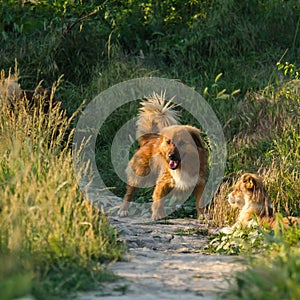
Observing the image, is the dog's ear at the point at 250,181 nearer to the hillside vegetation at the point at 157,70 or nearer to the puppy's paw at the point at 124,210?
the hillside vegetation at the point at 157,70

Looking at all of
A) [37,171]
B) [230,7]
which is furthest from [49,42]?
[37,171]

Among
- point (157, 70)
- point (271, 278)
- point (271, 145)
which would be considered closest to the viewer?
point (271, 278)

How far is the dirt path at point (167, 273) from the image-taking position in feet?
14.2

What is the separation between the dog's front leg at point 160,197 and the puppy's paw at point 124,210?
439 mm

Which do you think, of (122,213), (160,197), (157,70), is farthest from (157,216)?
(157,70)

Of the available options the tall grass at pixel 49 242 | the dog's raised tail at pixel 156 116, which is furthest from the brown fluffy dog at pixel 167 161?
the tall grass at pixel 49 242

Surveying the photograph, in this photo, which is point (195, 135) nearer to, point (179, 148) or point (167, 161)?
point (179, 148)

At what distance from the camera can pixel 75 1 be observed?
12688mm

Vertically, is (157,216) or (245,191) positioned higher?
(245,191)

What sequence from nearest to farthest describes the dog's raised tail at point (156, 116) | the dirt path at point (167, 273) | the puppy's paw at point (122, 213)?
the dirt path at point (167, 273) < the puppy's paw at point (122, 213) < the dog's raised tail at point (156, 116)

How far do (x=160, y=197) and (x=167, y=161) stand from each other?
436 mm

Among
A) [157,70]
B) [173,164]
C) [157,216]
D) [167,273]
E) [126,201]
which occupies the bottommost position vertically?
[167,273]

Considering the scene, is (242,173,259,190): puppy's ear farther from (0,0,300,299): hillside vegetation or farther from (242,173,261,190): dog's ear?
(0,0,300,299): hillside vegetation

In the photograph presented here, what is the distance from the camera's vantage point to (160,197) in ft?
27.9
